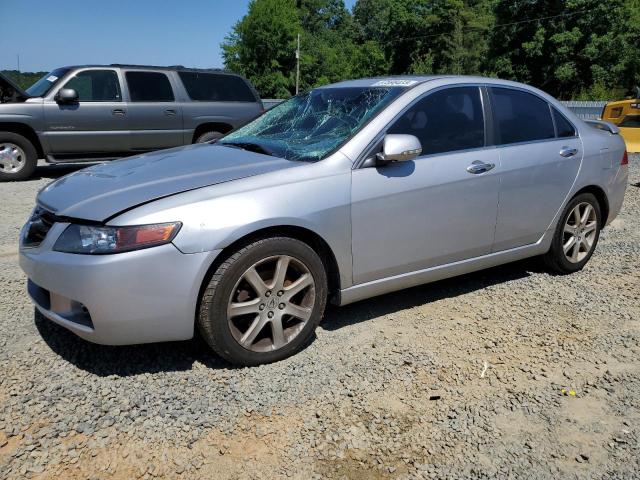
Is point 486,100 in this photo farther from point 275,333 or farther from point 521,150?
point 275,333

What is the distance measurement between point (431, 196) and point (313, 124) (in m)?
0.98

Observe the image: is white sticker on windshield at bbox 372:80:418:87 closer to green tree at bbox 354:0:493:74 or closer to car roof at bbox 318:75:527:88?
car roof at bbox 318:75:527:88

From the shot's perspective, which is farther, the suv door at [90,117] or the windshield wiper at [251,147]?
the suv door at [90,117]

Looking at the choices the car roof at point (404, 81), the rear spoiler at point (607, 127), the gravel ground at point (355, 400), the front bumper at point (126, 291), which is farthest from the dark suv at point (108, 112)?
the front bumper at point (126, 291)

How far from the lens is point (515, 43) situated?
162ft

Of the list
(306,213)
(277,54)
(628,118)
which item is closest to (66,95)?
(306,213)

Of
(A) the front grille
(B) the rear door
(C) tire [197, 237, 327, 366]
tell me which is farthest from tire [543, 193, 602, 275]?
(B) the rear door

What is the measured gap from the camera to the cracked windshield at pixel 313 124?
3.52 m

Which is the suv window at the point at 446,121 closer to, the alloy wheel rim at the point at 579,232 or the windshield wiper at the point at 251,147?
the windshield wiper at the point at 251,147

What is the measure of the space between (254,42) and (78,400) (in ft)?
199

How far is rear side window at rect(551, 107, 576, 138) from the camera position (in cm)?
446

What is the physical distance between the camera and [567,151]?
4395 mm

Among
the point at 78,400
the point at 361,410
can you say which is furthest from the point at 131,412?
the point at 361,410

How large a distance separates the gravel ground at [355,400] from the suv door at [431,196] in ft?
1.66
